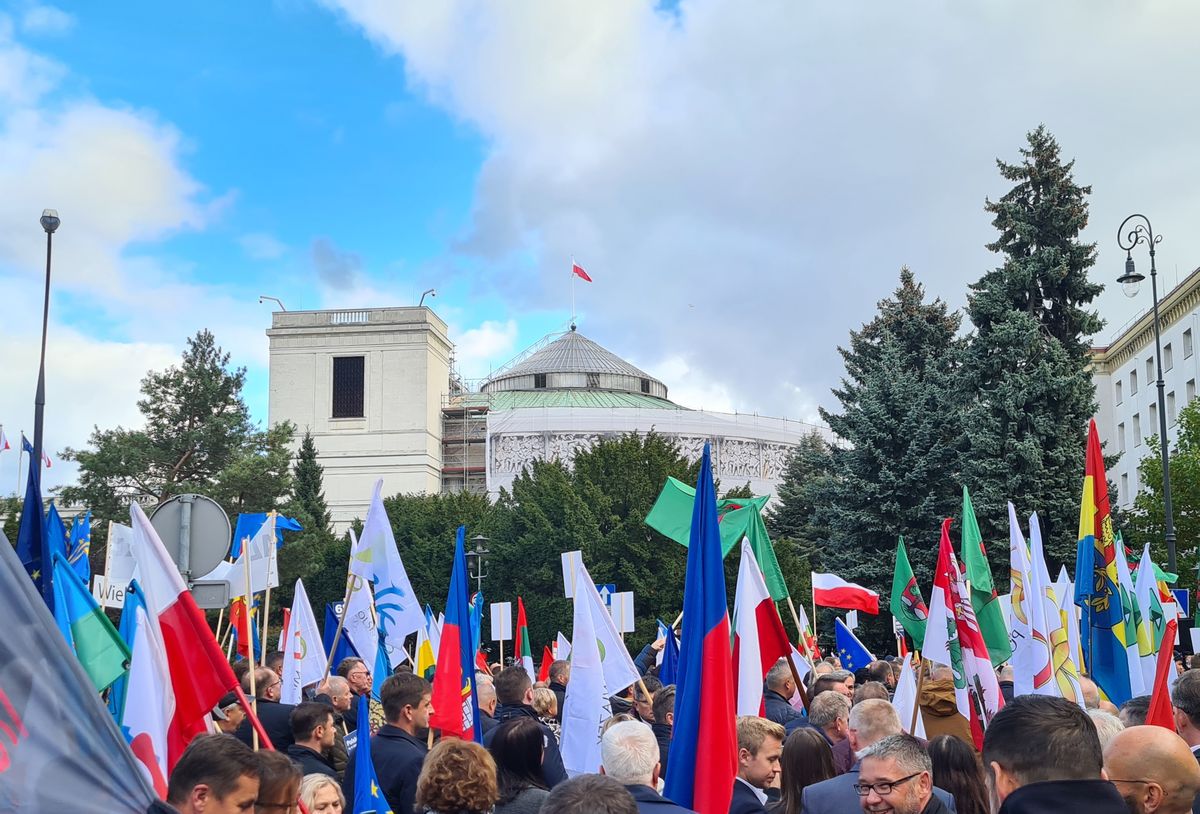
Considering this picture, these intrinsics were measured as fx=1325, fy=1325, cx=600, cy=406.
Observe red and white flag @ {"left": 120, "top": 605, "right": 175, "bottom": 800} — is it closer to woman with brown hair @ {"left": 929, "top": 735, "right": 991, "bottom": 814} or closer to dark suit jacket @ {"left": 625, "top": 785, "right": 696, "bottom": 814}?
dark suit jacket @ {"left": 625, "top": 785, "right": 696, "bottom": 814}

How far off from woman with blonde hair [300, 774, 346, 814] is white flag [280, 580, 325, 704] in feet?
28.7

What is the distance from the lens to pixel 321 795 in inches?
235

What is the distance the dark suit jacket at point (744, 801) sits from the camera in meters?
6.00

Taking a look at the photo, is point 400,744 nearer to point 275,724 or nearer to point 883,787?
point 275,724

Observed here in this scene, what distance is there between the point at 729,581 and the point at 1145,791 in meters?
48.1

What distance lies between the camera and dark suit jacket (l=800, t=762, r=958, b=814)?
5.39 m

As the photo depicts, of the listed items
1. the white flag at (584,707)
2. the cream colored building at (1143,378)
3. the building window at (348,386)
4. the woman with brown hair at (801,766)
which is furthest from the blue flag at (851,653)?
the building window at (348,386)

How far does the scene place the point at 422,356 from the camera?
92250 millimetres

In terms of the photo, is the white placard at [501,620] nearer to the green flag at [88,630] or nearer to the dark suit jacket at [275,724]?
the dark suit jacket at [275,724]

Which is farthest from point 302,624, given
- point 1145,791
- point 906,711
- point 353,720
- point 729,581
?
A: point 729,581

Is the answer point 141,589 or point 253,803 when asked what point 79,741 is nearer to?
point 253,803

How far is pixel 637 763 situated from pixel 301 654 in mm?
10181

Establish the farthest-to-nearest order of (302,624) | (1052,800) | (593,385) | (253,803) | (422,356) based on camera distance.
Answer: (593,385)
(422,356)
(302,624)
(253,803)
(1052,800)

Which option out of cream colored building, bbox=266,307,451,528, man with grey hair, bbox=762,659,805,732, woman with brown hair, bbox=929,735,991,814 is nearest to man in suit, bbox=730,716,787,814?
woman with brown hair, bbox=929,735,991,814
